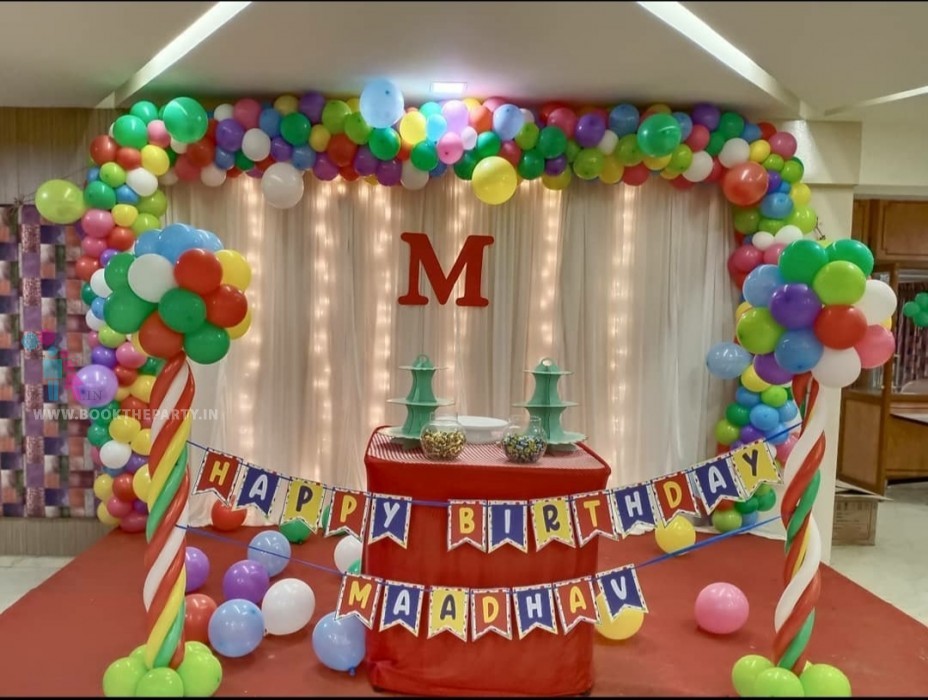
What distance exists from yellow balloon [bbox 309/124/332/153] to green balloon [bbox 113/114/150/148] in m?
0.57

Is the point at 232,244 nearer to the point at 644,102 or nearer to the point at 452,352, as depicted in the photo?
the point at 452,352

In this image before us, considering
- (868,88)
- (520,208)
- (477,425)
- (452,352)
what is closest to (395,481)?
(477,425)

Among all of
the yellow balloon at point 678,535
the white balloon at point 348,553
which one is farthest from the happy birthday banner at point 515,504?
the yellow balloon at point 678,535

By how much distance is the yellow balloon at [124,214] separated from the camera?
390 cm

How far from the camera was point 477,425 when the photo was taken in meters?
2.90

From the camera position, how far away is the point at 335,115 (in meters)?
3.85

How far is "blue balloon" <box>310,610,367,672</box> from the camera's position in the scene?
259 centimetres

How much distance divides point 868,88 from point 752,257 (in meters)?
1.04

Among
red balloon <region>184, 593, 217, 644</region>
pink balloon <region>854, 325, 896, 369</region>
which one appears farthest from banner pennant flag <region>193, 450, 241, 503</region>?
pink balloon <region>854, 325, 896, 369</region>

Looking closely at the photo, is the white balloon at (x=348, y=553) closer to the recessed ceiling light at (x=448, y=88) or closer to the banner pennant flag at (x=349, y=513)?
the banner pennant flag at (x=349, y=513)

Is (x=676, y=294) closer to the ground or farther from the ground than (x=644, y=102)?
closer to the ground

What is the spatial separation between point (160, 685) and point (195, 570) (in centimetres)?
99

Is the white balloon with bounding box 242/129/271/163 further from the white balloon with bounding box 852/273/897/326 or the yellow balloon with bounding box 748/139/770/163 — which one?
the white balloon with bounding box 852/273/897/326

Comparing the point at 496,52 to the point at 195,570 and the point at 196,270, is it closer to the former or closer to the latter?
the point at 196,270
